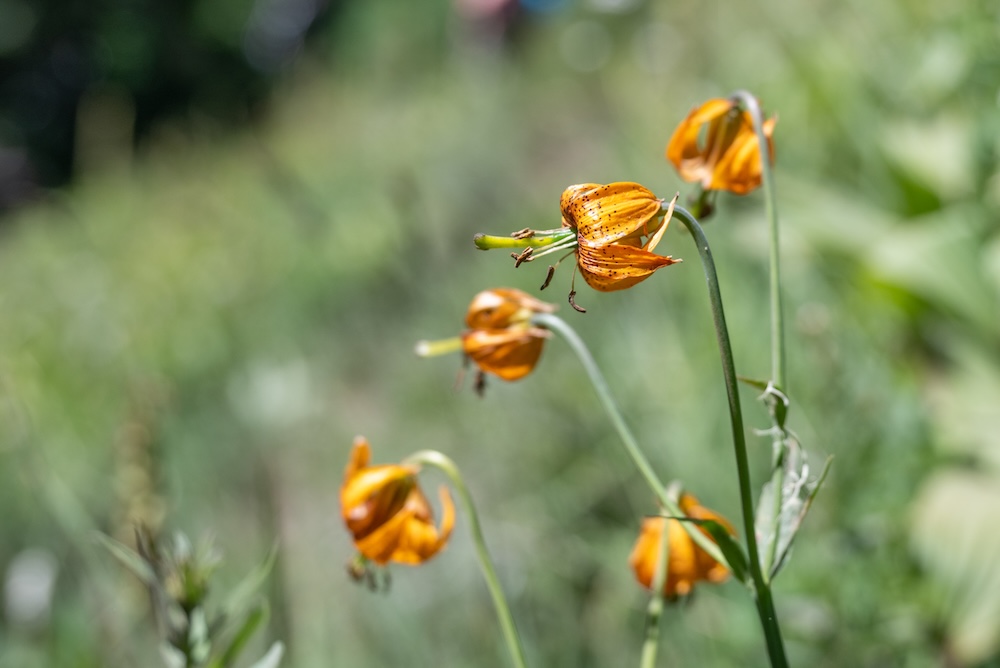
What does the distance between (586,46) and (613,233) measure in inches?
224

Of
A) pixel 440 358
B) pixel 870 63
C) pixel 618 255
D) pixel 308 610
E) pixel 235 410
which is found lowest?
pixel 308 610

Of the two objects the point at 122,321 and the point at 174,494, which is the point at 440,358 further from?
the point at 122,321

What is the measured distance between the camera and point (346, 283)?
4.16 meters

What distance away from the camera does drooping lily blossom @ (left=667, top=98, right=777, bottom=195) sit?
60cm

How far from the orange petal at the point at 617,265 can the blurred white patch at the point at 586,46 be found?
5.23 metres

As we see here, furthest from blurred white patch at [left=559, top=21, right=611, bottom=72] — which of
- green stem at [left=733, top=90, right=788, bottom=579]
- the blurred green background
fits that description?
green stem at [left=733, top=90, right=788, bottom=579]

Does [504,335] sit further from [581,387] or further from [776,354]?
[581,387]

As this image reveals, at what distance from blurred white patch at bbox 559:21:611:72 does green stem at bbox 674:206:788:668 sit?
523 centimetres

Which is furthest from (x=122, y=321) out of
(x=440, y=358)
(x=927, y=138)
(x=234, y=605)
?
(x=234, y=605)

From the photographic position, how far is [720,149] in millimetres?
619

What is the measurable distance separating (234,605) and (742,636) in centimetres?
84

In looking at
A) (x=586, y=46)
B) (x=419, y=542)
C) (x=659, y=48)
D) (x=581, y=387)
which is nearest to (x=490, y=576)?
(x=419, y=542)

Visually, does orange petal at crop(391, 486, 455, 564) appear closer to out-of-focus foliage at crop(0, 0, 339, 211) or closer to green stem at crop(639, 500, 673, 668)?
green stem at crop(639, 500, 673, 668)

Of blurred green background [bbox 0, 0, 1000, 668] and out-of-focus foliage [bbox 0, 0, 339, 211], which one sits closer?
blurred green background [bbox 0, 0, 1000, 668]
